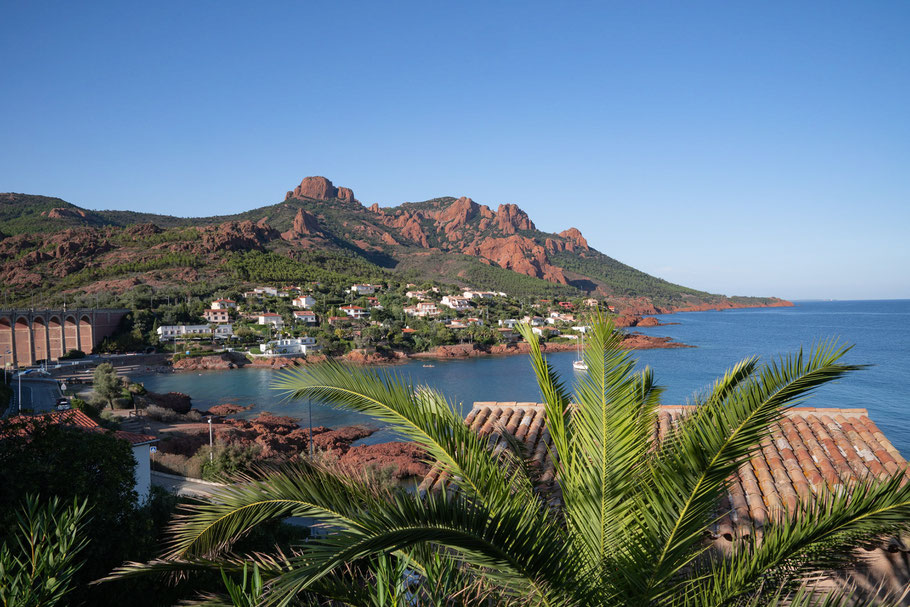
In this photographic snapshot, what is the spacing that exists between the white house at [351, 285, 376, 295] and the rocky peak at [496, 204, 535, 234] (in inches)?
3194

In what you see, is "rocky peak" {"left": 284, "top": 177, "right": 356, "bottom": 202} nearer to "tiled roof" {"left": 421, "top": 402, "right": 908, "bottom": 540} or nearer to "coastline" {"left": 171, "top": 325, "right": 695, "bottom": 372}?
"coastline" {"left": 171, "top": 325, "right": 695, "bottom": 372}

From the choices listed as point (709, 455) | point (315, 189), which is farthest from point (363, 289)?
point (315, 189)

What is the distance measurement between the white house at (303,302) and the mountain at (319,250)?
9098 millimetres

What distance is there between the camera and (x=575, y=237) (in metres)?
156

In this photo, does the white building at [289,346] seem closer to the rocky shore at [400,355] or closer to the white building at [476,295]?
the rocky shore at [400,355]

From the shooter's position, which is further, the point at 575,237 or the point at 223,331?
the point at 575,237

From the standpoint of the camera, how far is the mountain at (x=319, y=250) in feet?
219

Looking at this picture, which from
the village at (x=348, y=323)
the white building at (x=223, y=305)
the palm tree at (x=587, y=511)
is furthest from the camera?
the white building at (x=223, y=305)

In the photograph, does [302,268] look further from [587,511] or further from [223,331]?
[587,511]

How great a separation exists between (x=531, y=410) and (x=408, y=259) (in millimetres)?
113870

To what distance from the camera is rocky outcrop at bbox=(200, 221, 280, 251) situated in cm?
7481

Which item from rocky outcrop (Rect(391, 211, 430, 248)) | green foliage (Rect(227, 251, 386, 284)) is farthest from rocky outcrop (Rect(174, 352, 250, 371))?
rocky outcrop (Rect(391, 211, 430, 248))

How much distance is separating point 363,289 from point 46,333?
35.4 m

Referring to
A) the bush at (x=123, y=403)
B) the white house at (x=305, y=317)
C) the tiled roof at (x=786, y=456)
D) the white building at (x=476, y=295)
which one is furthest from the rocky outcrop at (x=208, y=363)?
the tiled roof at (x=786, y=456)
